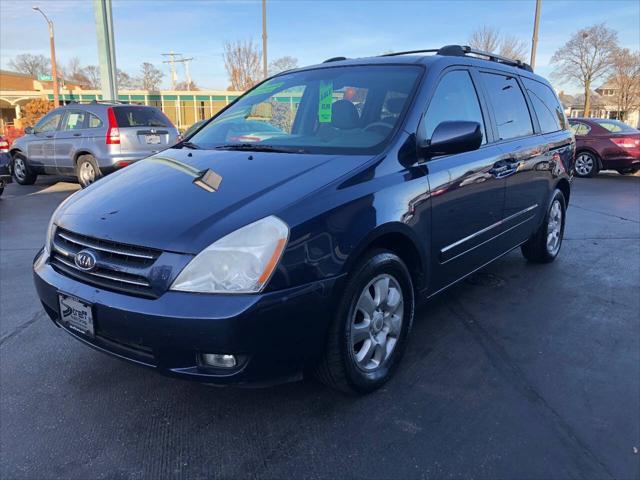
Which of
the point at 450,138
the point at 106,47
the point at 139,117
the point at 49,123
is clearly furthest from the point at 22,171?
the point at 450,138

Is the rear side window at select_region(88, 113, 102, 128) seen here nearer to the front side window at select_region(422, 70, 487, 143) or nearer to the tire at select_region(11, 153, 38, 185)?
the tire at select_region(11, 153, 38, 185)

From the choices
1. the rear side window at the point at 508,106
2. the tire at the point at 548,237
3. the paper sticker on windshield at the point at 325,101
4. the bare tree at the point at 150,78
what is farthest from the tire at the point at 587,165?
the bare tree at the point at 150,78

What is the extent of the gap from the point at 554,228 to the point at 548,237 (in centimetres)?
21

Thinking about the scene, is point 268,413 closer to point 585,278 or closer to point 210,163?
point 210,163

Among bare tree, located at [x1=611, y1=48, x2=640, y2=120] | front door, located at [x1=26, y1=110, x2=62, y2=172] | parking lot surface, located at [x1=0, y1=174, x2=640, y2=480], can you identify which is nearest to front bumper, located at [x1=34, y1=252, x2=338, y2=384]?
parking lot surface, located at [x1=0, y1=174, x2=640, y2=480]

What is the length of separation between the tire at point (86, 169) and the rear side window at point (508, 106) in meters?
7.97

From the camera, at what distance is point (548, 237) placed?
5.07 m

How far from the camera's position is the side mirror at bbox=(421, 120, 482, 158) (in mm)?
2904

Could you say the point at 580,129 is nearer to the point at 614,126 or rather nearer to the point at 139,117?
the point at 614,126

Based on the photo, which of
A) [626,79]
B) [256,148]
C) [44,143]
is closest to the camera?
[256,148]

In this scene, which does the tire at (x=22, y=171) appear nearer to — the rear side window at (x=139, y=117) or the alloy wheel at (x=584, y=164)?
the rear side window at (x=139, y=117)

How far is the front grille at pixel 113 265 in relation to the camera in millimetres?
2188

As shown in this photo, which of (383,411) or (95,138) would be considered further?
(95,138)

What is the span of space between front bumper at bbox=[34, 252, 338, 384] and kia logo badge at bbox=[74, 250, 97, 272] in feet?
0.29
